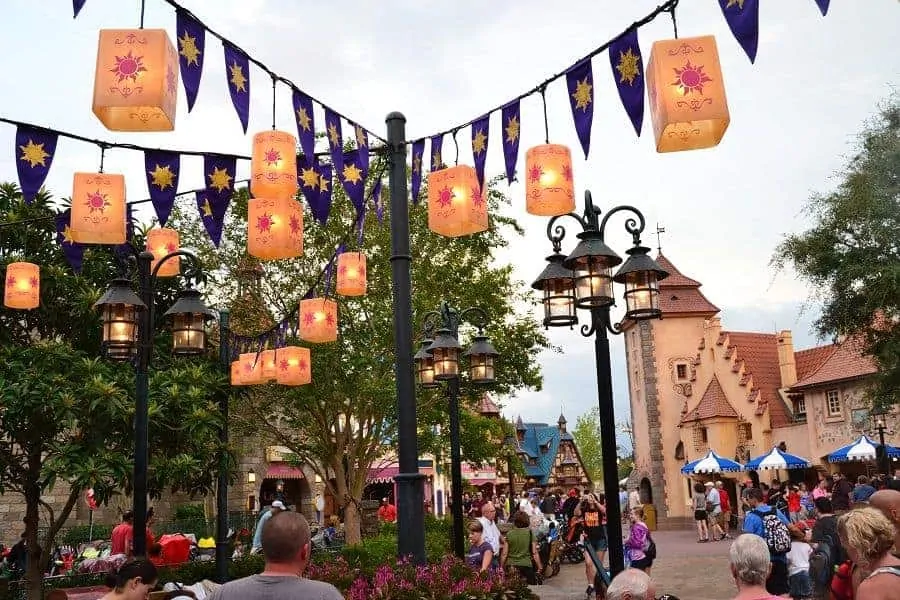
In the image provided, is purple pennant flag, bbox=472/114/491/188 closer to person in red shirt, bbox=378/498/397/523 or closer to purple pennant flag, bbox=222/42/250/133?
purple pennant flag, bbox=222/42/250/133

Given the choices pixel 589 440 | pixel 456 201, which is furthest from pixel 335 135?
pixel 589 440

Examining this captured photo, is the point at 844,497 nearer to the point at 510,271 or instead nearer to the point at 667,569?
the point at 667,569

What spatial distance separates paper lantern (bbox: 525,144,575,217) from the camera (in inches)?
339

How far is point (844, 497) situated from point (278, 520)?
15.3 meters

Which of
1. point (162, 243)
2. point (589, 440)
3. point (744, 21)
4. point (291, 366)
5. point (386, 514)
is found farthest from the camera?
point (589, 440)

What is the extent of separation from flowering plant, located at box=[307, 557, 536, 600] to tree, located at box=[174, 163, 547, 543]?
12.3 m

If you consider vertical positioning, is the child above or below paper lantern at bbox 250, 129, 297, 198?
below

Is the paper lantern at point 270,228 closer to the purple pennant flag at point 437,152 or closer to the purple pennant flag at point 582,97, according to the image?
the purple pennant flag at point 437,152

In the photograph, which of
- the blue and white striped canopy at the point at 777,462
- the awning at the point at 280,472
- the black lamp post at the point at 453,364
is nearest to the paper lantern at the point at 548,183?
the black lamp post at the point at 453,364

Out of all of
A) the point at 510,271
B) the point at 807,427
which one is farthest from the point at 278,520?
the point at 807,427

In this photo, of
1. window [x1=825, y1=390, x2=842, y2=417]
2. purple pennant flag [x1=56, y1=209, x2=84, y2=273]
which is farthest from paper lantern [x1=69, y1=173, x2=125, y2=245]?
window [x1=825, y1=390, x2=842, y2=417]

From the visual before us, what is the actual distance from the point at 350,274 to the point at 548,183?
4309 mm

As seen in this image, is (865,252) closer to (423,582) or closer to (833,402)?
(833,402)

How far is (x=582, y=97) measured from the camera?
24.3ft
